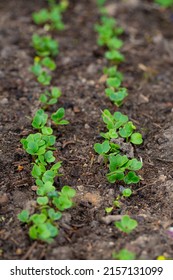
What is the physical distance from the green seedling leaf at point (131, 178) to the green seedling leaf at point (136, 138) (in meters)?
0.23

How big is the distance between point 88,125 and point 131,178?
0.54m

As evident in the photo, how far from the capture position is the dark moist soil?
221cm

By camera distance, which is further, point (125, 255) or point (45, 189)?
point (45, 189)

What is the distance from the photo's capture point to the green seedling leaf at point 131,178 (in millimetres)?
2469

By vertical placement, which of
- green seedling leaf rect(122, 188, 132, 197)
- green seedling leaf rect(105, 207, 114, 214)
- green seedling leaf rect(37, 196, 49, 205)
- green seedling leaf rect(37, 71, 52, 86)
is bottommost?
green seedling leaf rect(105, 207, 114, 214)

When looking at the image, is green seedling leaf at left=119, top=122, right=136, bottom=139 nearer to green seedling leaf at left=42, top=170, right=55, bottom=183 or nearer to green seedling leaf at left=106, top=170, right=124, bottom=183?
green seedling leaf at left=106, top=170, right=124, bottom=183

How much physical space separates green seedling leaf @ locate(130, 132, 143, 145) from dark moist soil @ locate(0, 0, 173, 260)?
0.28 ft

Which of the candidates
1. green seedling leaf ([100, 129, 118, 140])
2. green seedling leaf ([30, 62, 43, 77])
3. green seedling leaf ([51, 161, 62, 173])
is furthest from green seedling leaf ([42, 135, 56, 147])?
green seedling leaf ([30, 62, 43, 77])

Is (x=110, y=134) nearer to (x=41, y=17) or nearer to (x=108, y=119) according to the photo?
(x=108, y=119)

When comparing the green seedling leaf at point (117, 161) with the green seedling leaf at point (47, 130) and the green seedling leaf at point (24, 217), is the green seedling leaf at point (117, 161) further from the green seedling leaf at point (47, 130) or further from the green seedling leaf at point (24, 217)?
the green seedling leaf at point (24, 217)

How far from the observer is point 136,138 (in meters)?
2.64

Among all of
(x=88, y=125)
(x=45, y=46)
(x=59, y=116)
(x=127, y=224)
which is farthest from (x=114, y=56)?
(x=127, y=224)

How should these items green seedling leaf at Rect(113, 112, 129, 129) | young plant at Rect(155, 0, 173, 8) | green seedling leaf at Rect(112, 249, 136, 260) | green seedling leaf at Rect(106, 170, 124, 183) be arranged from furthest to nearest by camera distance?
young plant at Rect(155, 0, 173, 8), green seedling leaf at Rect(113, 112, 129, 129), green seedling leaf at Rect(106, 170, 124, 183), green seedling leaf at Rect(112, 249, 136, 260)

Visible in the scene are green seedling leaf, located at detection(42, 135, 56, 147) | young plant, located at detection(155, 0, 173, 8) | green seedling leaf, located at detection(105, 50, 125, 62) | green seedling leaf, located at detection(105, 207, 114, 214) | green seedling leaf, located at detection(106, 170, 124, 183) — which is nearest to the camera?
green seedling leaf, located at detection(105, 207, 114, 214)
